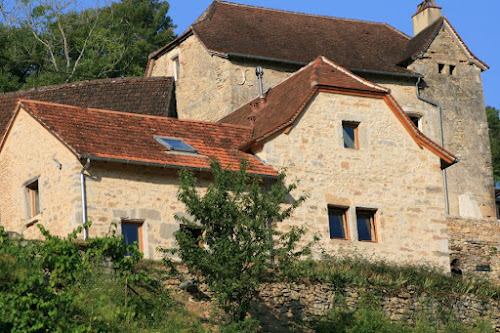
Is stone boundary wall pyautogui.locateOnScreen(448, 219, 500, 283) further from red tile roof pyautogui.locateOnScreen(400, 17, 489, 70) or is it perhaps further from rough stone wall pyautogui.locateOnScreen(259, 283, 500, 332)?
red tile roof pyautogui.locateOnScreen(400, 17, 489, 70)

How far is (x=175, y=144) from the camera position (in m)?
29.9

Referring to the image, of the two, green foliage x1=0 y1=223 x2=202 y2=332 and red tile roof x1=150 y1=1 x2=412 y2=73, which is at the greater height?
red tile roof x1=150 y1=1 x2=412 y2=73

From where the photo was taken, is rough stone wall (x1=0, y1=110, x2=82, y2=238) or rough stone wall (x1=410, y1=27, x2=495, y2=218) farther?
rough stone wall (x1=410, y1=27, x2=495, y2=218)

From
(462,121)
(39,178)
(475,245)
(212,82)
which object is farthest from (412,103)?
(39,178)

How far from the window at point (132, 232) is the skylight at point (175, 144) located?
2295mm

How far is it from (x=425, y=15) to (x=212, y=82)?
30.0ft

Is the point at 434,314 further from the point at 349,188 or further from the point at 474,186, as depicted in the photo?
the point at 474,186

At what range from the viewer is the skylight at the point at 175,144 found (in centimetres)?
2948

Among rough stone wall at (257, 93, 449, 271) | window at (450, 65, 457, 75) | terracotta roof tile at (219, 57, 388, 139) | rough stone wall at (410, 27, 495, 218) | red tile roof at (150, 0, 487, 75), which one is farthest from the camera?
window at (450, 65, 457, 75)

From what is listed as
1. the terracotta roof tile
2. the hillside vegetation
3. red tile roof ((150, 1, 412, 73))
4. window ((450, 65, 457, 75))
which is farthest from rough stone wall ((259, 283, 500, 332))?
window ((450, 65, 457, 75))

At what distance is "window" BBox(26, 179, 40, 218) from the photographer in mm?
29422

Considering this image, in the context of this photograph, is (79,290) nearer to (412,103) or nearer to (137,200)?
(137,200)

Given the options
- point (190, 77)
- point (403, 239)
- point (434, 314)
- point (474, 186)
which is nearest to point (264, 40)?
point (190, 77)

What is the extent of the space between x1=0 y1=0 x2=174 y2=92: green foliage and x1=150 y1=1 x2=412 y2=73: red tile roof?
39.7 feet
